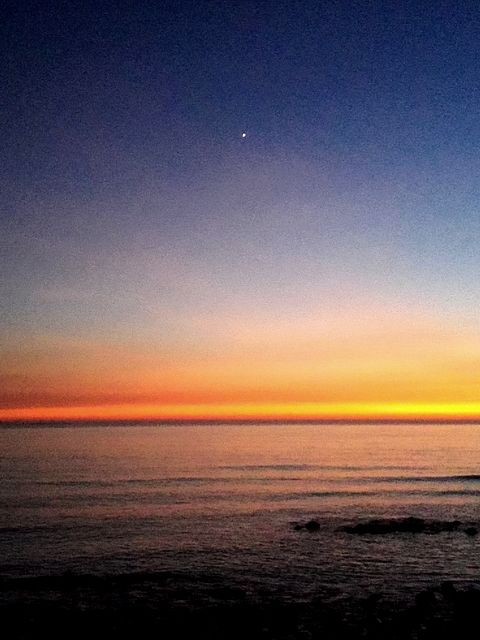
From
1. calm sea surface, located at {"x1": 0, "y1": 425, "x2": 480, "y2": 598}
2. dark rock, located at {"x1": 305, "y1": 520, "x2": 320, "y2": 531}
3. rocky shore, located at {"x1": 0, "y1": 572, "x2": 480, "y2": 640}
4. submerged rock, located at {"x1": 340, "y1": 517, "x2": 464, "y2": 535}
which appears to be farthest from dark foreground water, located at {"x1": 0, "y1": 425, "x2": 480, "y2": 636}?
submerged rock, located at {"x1": 340, "y1": 517, "x2": 464, "y2": 535}

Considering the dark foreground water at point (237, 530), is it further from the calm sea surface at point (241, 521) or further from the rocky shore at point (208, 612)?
the rocky shore at point (208, 612)

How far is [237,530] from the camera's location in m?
44.6

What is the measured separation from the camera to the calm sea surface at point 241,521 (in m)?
32.6

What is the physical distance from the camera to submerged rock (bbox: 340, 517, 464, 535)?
142 ft

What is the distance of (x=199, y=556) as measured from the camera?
3594cm

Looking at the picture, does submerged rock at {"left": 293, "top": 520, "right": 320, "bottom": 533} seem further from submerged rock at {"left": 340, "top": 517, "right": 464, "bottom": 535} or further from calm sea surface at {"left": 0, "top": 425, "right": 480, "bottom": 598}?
submerged rock at {"left": 340, "top": 517, "right": 464, "bottom": 535}

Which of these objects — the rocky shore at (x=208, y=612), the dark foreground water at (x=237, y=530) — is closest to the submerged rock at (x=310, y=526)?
the dark foreground water at (x=237, y=530)

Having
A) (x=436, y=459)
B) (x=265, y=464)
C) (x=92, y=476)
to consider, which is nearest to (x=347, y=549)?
(x=92, y=476)

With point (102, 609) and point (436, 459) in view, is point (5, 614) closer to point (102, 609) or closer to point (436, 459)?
point (102, 609)

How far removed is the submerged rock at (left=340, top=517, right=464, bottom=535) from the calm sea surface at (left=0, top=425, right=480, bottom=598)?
A: 1.74 meters

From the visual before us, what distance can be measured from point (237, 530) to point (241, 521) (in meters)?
3.79

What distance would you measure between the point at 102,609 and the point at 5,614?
4.24 metres

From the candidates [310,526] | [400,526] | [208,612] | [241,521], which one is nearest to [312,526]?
[310,526]

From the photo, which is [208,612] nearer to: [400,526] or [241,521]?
[241,521]
